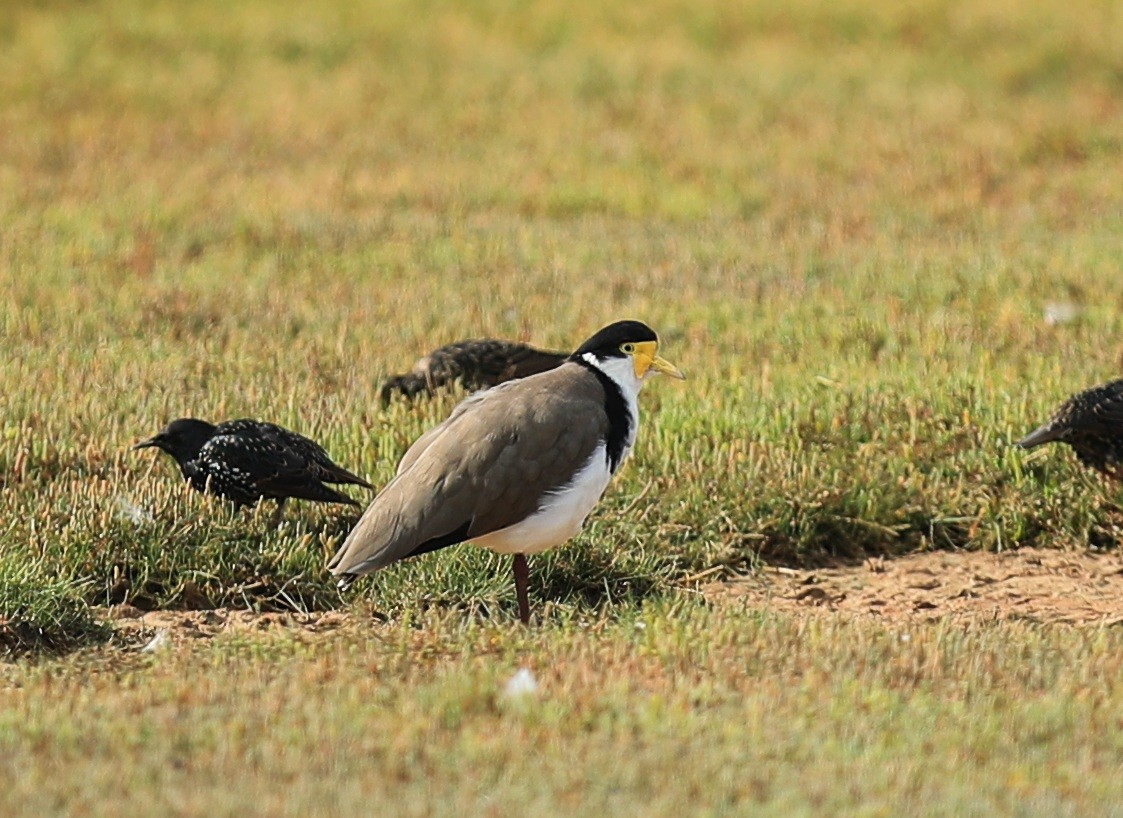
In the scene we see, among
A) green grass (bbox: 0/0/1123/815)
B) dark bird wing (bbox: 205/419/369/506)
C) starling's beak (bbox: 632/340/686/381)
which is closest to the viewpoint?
green grass (bbox: 0/0/1123/815)

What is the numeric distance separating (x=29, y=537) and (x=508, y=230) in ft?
30.5

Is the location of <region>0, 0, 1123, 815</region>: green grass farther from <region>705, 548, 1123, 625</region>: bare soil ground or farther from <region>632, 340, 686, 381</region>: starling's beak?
<region>632, 340, 686, 381</region>: starling's beak

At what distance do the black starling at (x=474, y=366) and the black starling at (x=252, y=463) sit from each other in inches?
79.6

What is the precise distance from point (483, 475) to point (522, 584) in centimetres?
60

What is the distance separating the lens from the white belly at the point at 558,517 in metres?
7.22

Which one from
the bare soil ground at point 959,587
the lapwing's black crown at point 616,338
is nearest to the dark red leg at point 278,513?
the lapwing's black crown at point 616,338

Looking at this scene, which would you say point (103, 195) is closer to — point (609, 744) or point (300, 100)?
point (300, 100)

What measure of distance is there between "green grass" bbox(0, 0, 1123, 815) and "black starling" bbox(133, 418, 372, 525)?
20 centimetres

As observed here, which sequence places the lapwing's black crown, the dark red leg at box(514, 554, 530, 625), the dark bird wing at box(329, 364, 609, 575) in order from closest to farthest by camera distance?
the dark bird wing at box(329, 364, 609, 575) < the dark red leg at box(514, 554, 530, 625) < the lapwing's black crown

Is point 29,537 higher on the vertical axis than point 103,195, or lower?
lower

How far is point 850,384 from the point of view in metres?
10.7

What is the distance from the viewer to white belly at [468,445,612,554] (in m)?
7.22

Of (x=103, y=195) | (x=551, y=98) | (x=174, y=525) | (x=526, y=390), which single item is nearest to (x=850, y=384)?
(x=526, y=390)

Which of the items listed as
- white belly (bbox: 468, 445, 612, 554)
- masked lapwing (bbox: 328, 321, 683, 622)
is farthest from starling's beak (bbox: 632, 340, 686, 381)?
white belly (bbox: 468, 445, 612, 554)
